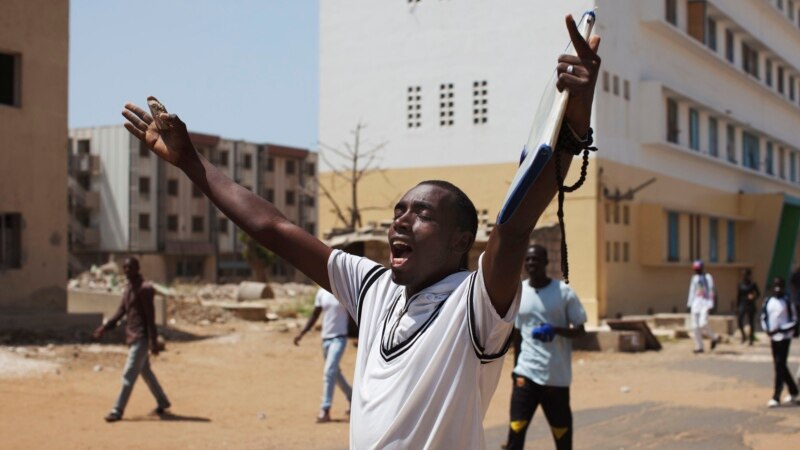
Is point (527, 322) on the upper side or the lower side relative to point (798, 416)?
upper

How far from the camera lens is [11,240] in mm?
20250

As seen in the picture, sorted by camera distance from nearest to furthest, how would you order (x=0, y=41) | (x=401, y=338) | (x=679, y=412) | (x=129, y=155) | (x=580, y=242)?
(x=401, y=338)
(x=679, y=412)
(x=0, y=41)
(x=580, y=242)
(x=129, y=155)

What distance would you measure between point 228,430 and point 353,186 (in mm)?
20006

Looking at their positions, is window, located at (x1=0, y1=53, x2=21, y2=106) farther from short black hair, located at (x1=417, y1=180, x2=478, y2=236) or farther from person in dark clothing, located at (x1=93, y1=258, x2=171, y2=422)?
short black hair, located at (x1=417, y1=180, x2=478, y2=236)

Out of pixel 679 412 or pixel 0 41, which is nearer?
pixel 679 412

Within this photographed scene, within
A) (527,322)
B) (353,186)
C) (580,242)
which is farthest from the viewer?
(353,186)

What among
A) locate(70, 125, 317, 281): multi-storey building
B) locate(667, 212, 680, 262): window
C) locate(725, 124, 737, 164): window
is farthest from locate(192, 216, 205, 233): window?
locate(667, 212, 680, 262): window

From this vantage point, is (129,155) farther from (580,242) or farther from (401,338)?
(401,338)

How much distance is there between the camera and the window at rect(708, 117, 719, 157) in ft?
122

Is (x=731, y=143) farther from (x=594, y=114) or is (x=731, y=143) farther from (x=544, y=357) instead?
(x=544, y=357)

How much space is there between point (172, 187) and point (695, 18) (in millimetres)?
39542

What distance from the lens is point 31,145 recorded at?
66.7 ft

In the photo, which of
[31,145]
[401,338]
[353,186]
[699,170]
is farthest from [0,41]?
[699,170]

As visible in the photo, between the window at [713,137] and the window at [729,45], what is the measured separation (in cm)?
321
